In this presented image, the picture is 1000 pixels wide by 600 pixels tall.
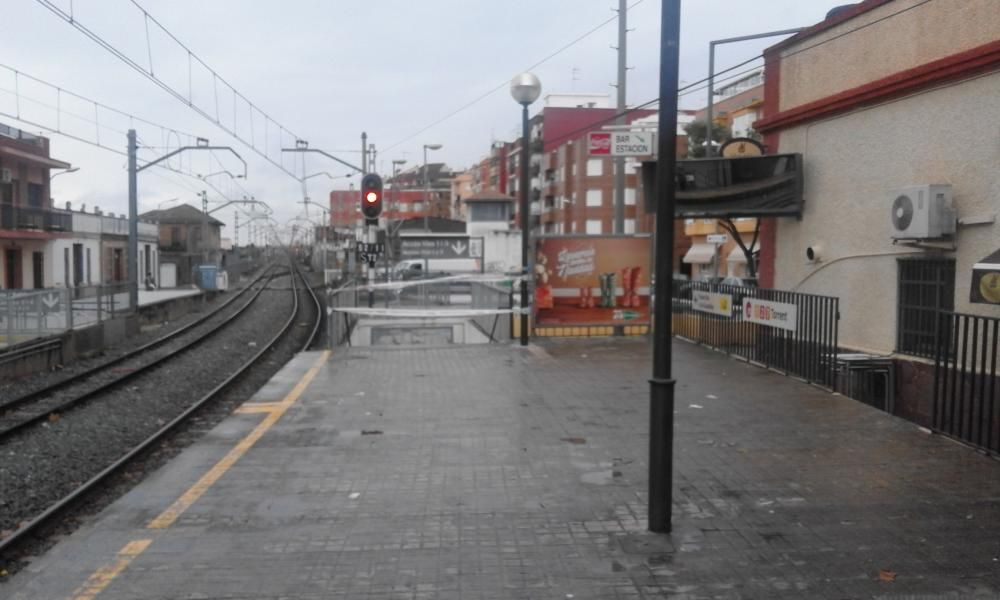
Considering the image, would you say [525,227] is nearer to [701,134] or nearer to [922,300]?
[922,300]

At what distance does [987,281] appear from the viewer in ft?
29.6

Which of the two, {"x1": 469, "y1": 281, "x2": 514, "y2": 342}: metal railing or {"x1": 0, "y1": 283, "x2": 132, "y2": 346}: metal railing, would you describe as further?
{"x1": 469, "y1": 281, "x2": 514, "y2": 342}: metal railing

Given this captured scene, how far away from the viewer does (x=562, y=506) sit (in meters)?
6.62

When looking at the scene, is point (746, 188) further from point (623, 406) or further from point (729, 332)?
point (623, 406)

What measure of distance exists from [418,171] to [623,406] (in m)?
133

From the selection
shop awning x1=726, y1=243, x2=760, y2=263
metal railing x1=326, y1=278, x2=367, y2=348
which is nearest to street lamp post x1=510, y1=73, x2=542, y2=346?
metal railing x1=326, y1=278, x2=367, y2=348

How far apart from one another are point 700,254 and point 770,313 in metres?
38.1

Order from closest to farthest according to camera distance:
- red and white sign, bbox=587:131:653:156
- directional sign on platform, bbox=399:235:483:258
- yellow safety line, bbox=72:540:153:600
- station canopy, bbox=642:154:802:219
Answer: yellow safety line, bbox=72:540:153:600, red and white sign, bbox=587:131:653:156, station canopy, bbox=642:154:802:219, directional sign on platform, bbox=399:235:483:258

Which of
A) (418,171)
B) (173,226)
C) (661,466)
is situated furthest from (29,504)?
(418,171)

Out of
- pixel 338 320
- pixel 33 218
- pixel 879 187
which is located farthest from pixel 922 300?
pixel 33 218

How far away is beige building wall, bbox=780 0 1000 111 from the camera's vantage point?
34.0ft

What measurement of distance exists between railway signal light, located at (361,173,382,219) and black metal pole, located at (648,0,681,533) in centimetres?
1204

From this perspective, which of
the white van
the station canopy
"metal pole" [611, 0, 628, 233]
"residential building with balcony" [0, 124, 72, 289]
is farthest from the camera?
the white van

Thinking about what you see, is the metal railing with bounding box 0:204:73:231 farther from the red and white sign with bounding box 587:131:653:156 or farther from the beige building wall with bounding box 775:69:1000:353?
the beige building wall with bounding box 775:69:1000:353
